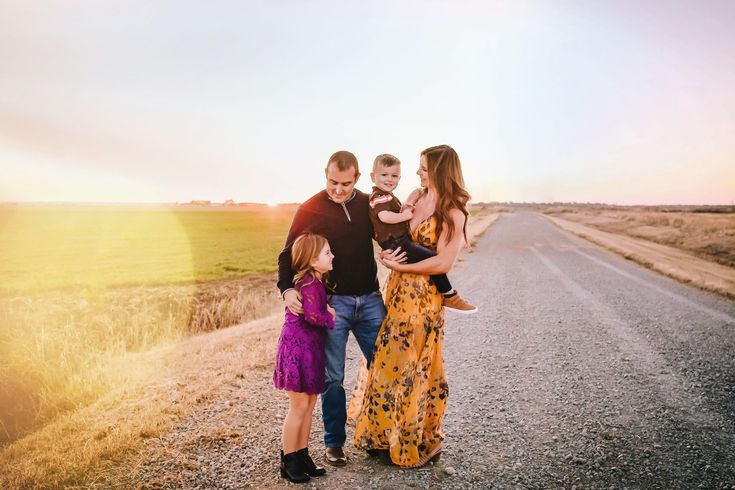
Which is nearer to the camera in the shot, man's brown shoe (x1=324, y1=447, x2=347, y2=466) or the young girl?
the young girl

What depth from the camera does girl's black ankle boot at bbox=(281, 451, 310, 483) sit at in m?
3.24

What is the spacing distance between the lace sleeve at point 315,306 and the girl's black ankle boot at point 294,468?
107cm

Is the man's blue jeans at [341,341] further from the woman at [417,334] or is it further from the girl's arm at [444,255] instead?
the girl's arm at [444,255]

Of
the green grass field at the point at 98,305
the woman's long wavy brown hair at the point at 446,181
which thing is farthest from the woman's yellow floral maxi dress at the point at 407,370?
the green grass field at the point at 98,305

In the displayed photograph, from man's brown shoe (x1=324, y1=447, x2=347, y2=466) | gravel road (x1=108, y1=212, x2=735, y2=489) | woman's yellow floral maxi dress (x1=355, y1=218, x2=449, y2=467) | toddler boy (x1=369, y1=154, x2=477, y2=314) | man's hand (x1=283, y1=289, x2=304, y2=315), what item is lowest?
gravel road (x1=108, y1=212, x2=735, y2=489)

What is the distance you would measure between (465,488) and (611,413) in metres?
2.26

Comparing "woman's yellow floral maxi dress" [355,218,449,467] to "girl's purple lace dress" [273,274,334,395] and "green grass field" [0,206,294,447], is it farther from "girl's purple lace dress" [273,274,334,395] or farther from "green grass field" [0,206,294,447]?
"green grass field" [0,206,294,447]

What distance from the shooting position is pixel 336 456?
3525 millimetres

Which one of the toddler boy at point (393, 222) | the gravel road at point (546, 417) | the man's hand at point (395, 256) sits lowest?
the gravel road at point (546, 417)

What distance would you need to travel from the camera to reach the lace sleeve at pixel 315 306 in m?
3.12

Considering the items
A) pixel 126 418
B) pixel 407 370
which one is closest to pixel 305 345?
pixel 407 370

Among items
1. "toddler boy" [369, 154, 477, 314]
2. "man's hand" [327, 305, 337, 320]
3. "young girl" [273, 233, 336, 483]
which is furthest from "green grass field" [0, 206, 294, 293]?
"toddler boy" [369, 154, 477, 314]

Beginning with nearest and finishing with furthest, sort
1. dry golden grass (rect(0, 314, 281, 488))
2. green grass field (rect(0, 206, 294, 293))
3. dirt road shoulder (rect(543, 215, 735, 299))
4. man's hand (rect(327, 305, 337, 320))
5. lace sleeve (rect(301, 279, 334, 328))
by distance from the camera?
1. lace sleeve (rect(301, 279, 334, 328))
2. man's hand (rect(327, 305, 337, 320))
3. dry golden grass (rect(0, 314, 281, 488))
4. dirt road shoulder (rect(543, 215, 735, 299))
5. green grass field (rect(0, 206, 294, 293))

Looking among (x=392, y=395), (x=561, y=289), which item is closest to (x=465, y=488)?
(x=392, y=395)
